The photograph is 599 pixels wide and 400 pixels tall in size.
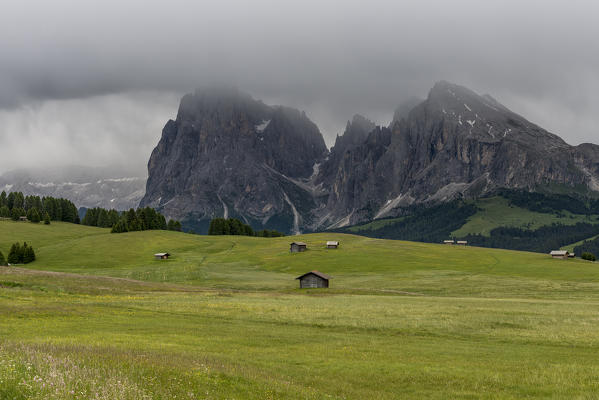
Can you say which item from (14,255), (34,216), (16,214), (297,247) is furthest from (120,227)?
(297,247)

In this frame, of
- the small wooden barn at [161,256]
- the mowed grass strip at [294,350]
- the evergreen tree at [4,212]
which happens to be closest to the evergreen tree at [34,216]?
the evergreen tree at [4,212]

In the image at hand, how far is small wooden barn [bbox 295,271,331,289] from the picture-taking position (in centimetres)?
9225

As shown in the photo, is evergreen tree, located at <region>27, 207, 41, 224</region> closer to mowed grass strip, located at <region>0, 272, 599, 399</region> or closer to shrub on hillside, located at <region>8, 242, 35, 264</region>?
shrub on hillside, located at <region>8, 242, 35, 264</region>

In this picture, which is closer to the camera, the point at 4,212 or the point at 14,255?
the point at 14,255

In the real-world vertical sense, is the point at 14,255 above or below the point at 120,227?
below

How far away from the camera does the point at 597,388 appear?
1967cm

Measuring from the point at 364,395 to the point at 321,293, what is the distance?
6394 centimetres

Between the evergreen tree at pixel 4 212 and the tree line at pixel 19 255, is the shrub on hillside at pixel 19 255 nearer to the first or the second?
the tree line at pixel 19 255

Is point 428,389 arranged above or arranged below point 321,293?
above

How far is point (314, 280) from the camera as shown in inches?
3656

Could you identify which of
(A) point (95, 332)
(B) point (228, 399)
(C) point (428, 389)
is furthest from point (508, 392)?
(A) point (95, 332)

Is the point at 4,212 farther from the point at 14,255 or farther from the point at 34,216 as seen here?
the point at 14,255

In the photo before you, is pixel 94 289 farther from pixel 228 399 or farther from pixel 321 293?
pixel 228 399

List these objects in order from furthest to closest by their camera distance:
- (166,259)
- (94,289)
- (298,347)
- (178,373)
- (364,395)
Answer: (166,259)
(94,289)
(298,347)
(364,395)
(178,373)
